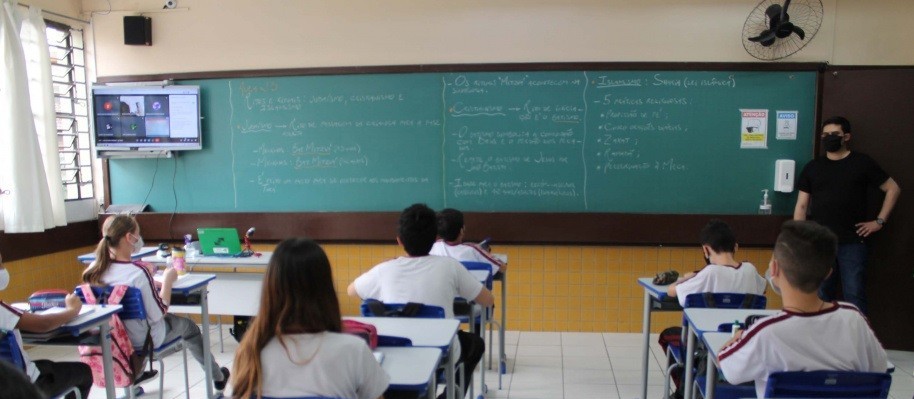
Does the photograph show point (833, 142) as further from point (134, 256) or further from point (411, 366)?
point (134, 256)

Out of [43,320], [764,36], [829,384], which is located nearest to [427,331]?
[829,384]

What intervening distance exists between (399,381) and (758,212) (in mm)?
4053

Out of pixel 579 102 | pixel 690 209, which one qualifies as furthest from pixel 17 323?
pixel 690 209

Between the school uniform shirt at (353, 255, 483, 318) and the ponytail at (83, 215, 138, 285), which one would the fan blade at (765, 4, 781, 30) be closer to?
the school uniform shirt at (353, 255, 483, 318)

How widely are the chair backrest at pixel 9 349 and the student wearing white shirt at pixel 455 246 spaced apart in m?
2.20

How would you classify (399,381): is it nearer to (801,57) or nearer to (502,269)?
(502,269)

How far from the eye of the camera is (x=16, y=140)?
4.57 metres

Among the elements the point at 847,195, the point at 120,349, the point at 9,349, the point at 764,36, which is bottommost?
the point at 120,349

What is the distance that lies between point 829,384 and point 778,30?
11.7 feet

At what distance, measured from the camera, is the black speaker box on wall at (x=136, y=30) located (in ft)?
17.5

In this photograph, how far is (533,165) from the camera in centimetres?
505

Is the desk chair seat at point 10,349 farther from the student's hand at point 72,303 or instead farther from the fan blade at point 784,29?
the fan blade at point 784,29

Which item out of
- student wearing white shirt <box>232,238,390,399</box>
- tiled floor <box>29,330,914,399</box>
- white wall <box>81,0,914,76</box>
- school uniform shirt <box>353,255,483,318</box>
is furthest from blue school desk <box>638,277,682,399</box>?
white wall <box>81,0,914,76</box>

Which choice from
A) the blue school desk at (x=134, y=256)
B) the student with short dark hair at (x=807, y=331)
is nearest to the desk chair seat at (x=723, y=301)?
the student with short dark hair at (x=807, y=331)
